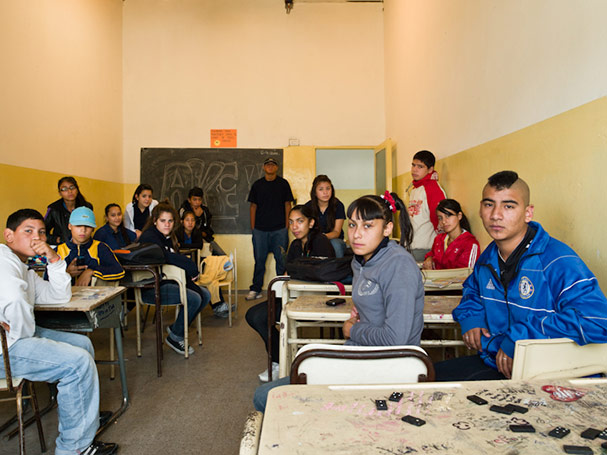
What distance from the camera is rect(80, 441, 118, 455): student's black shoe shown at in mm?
1952

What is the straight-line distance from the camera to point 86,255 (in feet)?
9.80

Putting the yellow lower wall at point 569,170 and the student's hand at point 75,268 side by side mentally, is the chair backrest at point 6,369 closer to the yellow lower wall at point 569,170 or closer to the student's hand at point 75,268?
the student's hand at point 75,268

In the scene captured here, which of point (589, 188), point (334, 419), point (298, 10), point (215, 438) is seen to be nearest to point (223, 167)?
point (298, 10)

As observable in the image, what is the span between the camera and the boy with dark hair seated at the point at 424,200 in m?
3.77

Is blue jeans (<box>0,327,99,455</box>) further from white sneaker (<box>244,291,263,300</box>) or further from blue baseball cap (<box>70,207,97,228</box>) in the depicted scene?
white sneaker (<box>244,291,263,300</box>)

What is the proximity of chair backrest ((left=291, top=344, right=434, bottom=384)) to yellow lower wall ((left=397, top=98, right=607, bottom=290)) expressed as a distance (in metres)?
1.11

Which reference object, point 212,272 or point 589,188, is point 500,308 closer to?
point 589,188

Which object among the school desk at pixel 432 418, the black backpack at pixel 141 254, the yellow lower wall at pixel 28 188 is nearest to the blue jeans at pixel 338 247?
the black backpack at pixel 141 254

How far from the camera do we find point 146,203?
510 centimetres

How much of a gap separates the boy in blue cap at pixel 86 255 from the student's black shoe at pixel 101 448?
3.75 feet

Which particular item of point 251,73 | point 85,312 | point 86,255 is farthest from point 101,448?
point 251,73

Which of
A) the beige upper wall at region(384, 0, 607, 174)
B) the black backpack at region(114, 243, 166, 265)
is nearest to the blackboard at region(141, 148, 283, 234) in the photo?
the beige upper wall at region(384, 0, 607, 174)

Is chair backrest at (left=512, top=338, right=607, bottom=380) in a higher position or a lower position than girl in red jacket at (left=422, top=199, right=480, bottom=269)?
lower

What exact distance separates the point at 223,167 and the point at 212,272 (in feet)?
7.79
